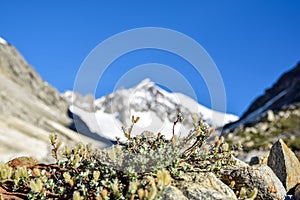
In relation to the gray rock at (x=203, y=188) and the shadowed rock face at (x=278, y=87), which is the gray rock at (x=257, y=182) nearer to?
the gray rock at (x=203, y=188)

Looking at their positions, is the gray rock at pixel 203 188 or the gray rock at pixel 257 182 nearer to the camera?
the gray rock at pixel 203 188

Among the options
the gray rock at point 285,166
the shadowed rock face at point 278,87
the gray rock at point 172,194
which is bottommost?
the gray rock at point 172,194

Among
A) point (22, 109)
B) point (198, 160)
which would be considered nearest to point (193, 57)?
point (198, 160)

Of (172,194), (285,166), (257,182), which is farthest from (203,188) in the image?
(285,166)

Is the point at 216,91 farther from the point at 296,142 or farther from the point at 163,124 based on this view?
the point at 296,142

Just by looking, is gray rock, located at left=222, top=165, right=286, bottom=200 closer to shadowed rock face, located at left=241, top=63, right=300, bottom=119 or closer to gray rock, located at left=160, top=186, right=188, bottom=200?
gray rock, located at left=160, top=186, right=188, bottom=200

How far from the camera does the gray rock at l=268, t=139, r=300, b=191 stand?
398 inches

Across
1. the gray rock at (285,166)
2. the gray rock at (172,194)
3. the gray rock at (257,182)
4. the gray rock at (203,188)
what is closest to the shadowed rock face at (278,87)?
the gray rock at (285,166)

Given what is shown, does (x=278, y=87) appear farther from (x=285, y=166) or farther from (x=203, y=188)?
(x=203, y=188)

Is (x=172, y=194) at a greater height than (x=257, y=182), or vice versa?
(x=257, y=182)

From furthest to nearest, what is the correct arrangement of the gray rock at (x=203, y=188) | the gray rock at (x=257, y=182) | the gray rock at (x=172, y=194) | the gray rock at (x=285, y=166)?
the gray rock at (x=285, y=166) → the gray rock at (x=257, y=182) → the gray rock at (x=203, y=188) → the gray rock at (x=172, y=194)

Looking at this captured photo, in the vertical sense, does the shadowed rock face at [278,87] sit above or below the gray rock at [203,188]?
above

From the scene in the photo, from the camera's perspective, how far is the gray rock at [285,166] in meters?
10.1

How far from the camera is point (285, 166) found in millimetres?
10188
